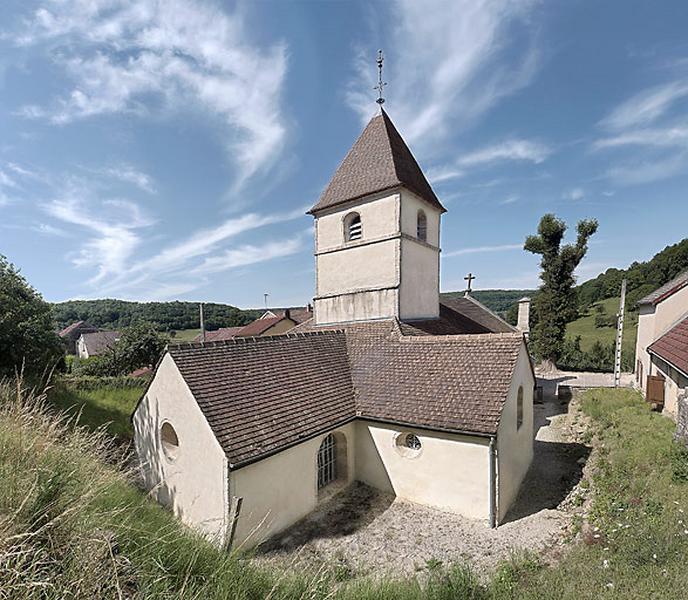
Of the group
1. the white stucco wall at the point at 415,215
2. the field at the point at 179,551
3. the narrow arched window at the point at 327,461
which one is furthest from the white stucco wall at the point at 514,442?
the white stucco wall at the point at 415,215

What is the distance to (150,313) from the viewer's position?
92125 mm

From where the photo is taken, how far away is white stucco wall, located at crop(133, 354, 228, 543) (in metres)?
7.61

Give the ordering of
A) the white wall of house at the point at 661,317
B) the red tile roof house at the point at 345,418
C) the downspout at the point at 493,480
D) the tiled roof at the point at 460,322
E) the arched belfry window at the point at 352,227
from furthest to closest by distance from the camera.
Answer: the white wall of house at the point at 661,317 < the arched belfry window at the point at 352,227 < the tiled roof at the point at 460,322 < the downspout at the point at 493,480 < the red tile roof house at the point at 345,418

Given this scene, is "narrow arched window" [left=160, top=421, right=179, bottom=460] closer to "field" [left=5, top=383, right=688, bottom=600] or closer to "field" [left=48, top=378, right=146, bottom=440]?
"field" [left=5, top=383, right=688, bottom=600]

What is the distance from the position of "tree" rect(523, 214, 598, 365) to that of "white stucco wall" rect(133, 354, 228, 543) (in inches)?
1030

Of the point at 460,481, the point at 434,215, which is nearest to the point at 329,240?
the point at 434,215

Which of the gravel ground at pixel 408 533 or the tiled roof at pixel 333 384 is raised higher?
the tiled roof at pixel 333 384

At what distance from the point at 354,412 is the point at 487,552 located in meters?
4.62

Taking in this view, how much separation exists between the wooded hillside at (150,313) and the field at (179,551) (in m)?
79.7

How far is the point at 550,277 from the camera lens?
84.0 ft

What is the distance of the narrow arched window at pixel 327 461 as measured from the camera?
999cm

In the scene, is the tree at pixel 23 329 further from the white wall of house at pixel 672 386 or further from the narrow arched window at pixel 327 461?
the white wall of house at pixel 672 386

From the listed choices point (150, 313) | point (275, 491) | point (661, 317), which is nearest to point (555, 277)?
point (661, 317)

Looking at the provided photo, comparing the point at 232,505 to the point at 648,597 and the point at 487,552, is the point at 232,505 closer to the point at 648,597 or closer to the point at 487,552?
the point at 487,552
